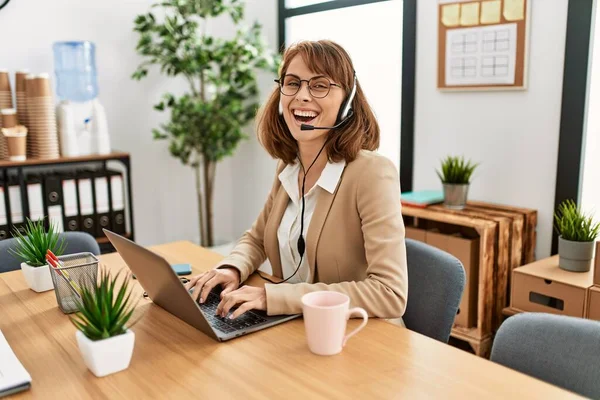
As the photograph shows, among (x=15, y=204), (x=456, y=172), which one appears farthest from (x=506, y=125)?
(x=15, y=204)

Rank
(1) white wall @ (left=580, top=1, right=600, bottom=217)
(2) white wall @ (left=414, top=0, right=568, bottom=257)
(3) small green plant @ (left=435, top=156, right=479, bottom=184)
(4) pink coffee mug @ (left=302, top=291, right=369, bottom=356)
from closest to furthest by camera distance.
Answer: (4) pink coffee mug @ (left=302, top=291, right=369, bottom=356), (1) white wall @ (left=580, top=1, right=600, bottom=217), (2) white wall @ (left=414, top=0, right=568, bottom=257), (3) small green plant @ (left=435, top=156, right=479, bottom=184)

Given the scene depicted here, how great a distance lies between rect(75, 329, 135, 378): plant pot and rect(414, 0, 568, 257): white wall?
1.98 m

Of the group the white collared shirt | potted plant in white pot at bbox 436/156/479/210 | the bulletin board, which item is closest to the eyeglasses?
the white collared shirt

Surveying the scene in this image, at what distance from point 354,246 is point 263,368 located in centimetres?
54

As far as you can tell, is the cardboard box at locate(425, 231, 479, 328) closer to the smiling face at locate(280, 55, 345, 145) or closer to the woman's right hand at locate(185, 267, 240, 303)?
the smiling face at locate(280, 55, 345, 145)

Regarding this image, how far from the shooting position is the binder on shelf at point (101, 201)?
306cm

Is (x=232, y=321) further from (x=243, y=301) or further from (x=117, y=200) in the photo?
(x=117, y=200)

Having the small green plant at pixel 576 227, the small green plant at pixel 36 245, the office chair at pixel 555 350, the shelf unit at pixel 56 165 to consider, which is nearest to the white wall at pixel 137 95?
the shelf unit at pixel 56 165

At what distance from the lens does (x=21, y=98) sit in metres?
2.95

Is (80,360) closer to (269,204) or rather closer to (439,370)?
(439,370)

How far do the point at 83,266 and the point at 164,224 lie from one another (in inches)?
99.3

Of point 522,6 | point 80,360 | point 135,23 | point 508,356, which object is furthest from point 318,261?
point 135,23

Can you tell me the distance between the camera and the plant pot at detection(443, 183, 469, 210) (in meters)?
2.54

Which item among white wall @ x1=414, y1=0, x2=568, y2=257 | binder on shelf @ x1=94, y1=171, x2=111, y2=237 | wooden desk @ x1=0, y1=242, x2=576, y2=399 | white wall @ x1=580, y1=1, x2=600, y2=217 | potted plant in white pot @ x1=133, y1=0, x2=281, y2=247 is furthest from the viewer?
potted plant in white pot @ x1=133, y1=0, x2=281, y2=247
